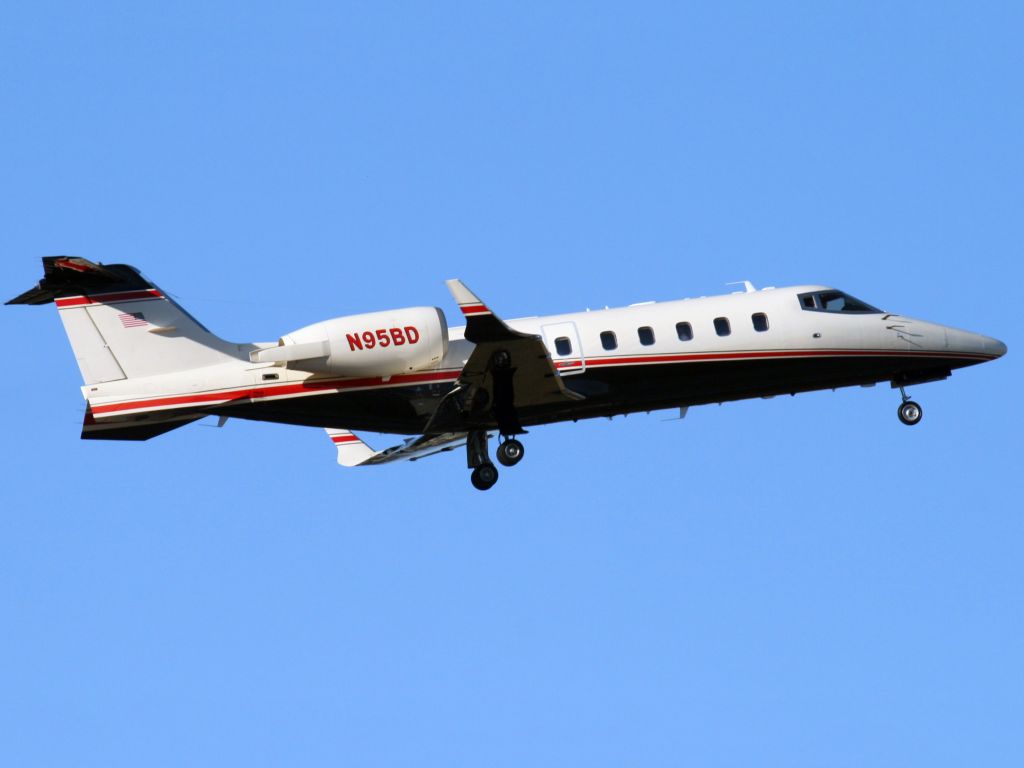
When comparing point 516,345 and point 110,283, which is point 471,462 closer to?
point 516,345

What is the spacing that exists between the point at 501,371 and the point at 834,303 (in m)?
7.06

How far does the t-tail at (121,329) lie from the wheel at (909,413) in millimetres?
12298

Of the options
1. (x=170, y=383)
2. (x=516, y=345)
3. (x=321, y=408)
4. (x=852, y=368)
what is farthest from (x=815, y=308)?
(x=170, y=383)

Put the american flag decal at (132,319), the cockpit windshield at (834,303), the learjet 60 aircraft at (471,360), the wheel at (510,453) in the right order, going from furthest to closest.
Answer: the cockpit windshield at (834,303) → the wheel at (510,453) → the american flag decal at (132,319) → the learjet 60 aircraft at (471,360)

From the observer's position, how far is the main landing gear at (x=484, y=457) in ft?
97.0

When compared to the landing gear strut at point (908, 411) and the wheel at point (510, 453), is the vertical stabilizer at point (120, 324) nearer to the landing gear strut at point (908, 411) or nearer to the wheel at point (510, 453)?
the wheel at point (510, 453)

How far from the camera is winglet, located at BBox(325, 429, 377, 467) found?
33344mm

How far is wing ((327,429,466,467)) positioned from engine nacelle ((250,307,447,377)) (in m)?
4.66

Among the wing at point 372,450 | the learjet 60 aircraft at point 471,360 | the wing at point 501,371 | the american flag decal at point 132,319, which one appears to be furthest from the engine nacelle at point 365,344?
the wing at point 372,450

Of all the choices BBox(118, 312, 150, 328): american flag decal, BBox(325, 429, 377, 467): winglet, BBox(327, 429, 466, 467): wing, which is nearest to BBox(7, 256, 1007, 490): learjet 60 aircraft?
BBox(118, 312, 150, 328): american flag decal

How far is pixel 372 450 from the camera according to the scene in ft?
110

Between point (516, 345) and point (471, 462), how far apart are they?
320 centimetres

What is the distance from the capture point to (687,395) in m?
30.7

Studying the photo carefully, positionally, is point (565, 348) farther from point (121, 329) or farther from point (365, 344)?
point (121, 329)
